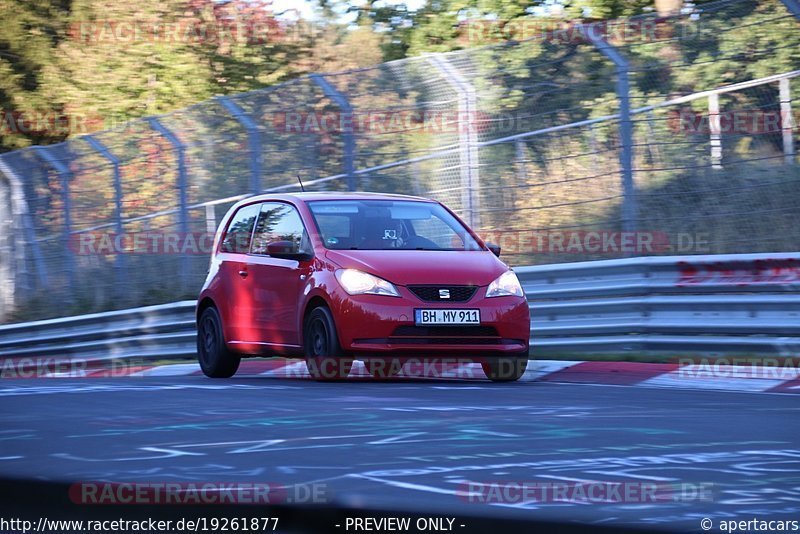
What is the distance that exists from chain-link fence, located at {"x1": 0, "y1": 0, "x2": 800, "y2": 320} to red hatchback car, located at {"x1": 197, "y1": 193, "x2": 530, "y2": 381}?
73.1 inches

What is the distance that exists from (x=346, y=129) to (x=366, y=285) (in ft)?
17.1

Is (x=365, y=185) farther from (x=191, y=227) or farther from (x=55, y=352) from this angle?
(x=55, y=352)

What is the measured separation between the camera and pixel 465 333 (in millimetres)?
10570

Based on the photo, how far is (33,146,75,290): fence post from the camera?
67.0ft

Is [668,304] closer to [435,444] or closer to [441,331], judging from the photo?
[441,331]

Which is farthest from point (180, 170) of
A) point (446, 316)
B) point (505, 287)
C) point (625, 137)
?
point (446, 316)

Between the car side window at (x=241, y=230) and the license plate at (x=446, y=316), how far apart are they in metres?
2.38

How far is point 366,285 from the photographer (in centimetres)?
1050

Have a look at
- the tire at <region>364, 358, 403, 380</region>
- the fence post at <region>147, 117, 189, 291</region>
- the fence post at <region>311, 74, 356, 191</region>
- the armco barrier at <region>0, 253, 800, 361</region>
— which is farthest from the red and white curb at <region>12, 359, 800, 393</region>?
the fence post at <region>147, 117, 189, 291</region>

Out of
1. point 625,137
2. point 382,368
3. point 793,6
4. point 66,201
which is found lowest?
point 66,201

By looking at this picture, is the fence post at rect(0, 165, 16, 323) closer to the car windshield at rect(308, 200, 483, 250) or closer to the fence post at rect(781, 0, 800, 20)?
the car windshield at rect(308, 200, 483, 250)

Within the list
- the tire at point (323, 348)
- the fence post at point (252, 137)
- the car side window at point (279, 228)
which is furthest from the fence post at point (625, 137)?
the fence post at point (252, 137)

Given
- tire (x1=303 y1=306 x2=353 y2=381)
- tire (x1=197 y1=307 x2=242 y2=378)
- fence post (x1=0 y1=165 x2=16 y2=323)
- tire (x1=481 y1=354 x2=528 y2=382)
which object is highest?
tire (x1=303 y1=306 x2=353 y2=381)

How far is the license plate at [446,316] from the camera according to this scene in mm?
10461
